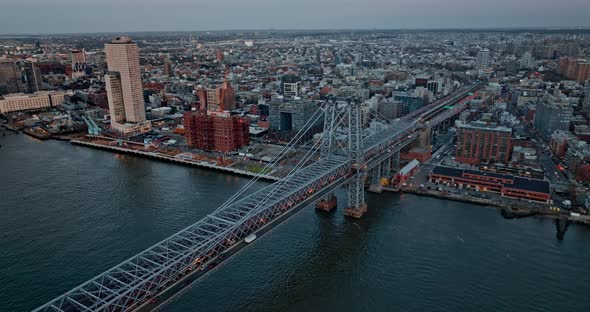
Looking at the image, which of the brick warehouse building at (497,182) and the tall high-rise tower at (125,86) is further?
the tall high-rise tower at (125,86)

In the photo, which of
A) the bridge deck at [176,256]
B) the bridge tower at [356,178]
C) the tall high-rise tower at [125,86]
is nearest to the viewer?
the bridge deck at [176,256]

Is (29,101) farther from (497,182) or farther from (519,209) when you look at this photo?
(519,209)

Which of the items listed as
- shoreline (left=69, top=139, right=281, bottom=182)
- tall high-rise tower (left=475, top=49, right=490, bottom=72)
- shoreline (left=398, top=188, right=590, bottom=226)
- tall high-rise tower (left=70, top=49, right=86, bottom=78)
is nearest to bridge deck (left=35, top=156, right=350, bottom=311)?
shoreline (left=69, top=139, right=281, bottom=182)

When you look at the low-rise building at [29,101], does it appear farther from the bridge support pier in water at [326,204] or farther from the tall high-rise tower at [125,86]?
the bridge support pier in water at [326,204]

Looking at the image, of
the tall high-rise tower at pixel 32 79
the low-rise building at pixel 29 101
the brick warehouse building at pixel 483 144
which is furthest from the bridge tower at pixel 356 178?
the tall high-rise tower at pixel 32 79

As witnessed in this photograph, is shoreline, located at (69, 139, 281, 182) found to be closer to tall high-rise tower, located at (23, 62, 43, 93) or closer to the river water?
the river water

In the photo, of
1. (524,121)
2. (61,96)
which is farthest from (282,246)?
(61,96)

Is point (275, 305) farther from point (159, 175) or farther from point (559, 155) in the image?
point (559, 155)
